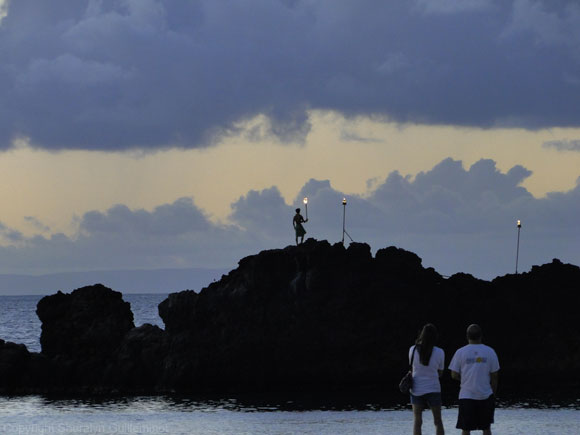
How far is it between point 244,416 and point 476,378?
16.4 meters

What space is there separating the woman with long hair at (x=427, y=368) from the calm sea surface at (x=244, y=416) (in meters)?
5.44

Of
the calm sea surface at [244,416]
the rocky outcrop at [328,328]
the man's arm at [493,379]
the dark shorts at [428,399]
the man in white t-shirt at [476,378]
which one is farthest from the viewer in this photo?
the rocky outcrop at [328,328]

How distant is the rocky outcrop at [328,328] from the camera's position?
125ft

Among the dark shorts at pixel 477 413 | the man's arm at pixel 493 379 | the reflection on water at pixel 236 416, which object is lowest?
the reflection on water at pixel 236 416

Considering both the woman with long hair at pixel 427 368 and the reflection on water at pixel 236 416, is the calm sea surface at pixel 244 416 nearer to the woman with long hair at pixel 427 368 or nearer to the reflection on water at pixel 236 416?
the reflection on water at pixel 236 416

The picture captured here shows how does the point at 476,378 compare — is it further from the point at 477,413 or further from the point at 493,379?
the point at 477,413

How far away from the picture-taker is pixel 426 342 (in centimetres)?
1424

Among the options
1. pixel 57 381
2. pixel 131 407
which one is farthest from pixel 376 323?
pixel 57 381

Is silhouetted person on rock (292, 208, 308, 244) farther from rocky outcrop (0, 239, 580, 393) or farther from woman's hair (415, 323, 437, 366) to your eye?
woman's hair (415, 323, 437, 366)

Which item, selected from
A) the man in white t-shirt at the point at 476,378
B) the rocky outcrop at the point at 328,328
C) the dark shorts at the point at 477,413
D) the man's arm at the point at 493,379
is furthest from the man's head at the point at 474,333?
the rocky outcrop at the point at 328,328

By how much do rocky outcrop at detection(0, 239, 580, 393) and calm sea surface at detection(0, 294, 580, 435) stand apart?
305 centimetres

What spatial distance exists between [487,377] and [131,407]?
73.0ft

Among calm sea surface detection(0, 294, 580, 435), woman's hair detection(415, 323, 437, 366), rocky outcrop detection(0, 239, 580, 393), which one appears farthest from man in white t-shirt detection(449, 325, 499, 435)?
rocky outcrop detection(0, 239, 580, 393)

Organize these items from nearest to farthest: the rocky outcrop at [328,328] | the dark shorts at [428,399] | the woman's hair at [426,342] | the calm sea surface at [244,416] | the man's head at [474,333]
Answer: the man's head at [474,333] → the woman's hair at [426,342] → the dark shorts at [428,399] → the calm sea surface at [244,416] → the rocky outcrop at [328,328]
